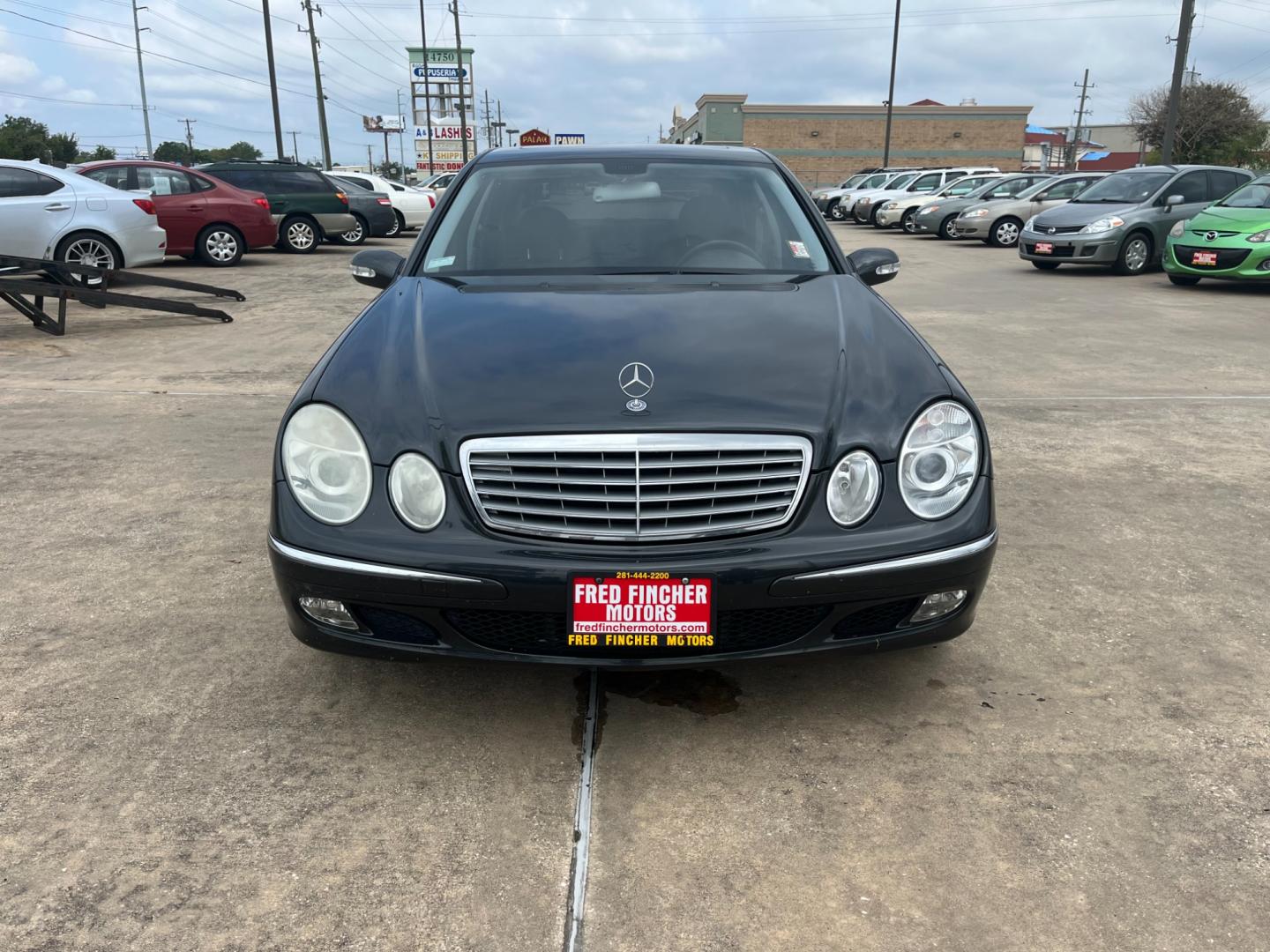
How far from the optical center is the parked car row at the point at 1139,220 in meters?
11.5

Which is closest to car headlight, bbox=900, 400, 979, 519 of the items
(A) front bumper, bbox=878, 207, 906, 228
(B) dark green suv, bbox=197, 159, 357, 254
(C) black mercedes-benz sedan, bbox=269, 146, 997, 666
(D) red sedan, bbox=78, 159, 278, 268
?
(C) black mercedes-benz sedan, bbox=269, 146, 997, 666

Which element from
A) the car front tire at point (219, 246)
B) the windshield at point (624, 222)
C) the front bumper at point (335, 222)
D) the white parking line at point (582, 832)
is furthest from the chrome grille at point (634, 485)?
the front bumper at point (335, 222)

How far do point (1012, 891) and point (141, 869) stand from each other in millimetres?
1755

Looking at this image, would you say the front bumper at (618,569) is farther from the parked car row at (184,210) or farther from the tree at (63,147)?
the tree at (63,147)

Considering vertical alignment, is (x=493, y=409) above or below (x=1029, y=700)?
above

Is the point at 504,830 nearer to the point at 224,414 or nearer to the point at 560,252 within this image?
the point at 560,252

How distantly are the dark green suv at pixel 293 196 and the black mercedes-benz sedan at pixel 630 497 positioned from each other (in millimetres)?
15267

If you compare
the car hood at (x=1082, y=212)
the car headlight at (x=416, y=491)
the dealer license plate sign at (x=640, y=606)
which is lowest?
the dealer license plate sign at (x=640, y=606)

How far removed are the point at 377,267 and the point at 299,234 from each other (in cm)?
1446

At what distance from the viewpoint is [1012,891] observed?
2031 millimetres

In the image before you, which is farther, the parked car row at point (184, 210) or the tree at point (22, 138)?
the tree at point (22, 138)

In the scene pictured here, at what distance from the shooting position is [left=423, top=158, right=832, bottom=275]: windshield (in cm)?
355

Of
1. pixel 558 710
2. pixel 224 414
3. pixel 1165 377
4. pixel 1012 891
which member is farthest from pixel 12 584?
pixel 1165 377

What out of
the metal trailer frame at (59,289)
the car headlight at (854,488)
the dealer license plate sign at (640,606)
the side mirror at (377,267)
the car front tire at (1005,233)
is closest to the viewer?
the dealer license plate sign at (640,606)
